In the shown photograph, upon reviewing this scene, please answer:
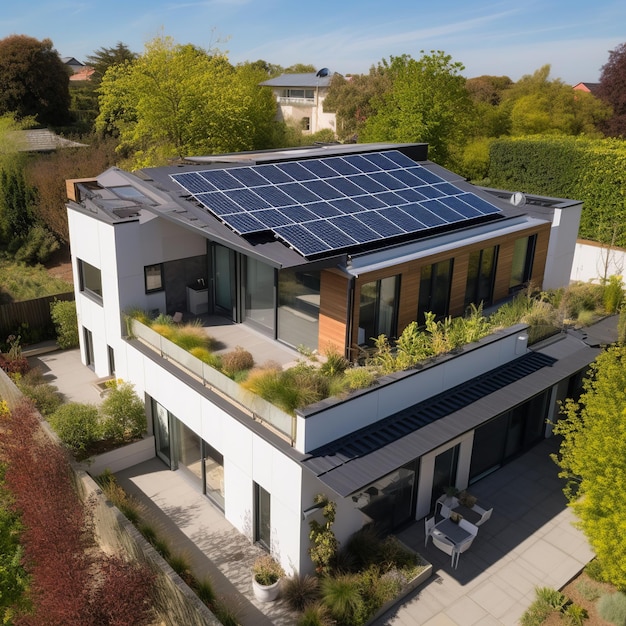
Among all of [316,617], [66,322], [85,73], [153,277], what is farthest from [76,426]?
[85,73]

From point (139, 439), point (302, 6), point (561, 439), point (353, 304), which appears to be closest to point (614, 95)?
point (302, 6)

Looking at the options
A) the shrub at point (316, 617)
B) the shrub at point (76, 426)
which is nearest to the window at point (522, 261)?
the shrub at point (316, 617)

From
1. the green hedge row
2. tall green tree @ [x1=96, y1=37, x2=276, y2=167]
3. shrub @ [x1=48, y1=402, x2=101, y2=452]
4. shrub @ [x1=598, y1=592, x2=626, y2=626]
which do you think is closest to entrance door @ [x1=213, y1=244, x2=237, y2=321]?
shrub @ [x1=48, y1=402, x2=101, y2=452]

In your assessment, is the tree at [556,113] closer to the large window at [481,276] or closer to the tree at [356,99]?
the tree at [356,99]

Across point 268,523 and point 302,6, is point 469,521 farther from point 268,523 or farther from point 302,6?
point 302,6

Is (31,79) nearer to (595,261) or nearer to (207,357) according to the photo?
(207,357)

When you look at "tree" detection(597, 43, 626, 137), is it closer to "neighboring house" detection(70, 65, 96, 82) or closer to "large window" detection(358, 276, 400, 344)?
"large window" detection(358, 276, 400, 344)

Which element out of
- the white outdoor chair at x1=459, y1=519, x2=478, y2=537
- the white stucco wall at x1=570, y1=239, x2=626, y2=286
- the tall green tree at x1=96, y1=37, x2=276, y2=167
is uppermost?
the tall green tree at x1=96, y1=37, x2=276, y2=167
